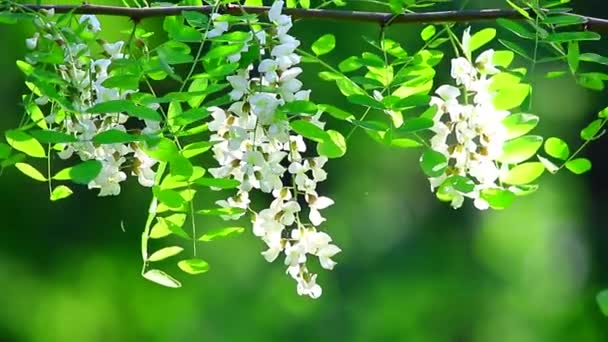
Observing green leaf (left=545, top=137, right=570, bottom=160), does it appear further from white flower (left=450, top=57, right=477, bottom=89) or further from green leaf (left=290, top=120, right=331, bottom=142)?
green leaf (left=290, top=120, right=331, bottom=142)

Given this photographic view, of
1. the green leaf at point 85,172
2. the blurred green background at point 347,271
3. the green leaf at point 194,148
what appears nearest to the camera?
the green leaf at point 85,172

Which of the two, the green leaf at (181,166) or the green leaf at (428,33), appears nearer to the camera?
the green leaf at (181,166)

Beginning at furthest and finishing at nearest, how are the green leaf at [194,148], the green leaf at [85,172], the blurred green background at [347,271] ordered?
1. the blurred green background at [347,271]
2. the green leaf at [194,148]
3. the green leaf at [85,172]

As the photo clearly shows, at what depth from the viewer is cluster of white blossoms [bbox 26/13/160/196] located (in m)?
0.90

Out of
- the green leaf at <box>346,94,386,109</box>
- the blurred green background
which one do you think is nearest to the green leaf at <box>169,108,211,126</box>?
the green leaf at <box>346,94,386,109</box>

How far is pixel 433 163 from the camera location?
91 cm

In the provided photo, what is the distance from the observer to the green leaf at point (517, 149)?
3.09 feet

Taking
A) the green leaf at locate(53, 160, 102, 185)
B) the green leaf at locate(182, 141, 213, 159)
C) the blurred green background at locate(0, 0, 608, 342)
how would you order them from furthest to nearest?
the blurred green background at locate(0, 0, 608, 342) → the green leaf at locate(182, 141, 213, 159) → the green leaf at locate(53, 160, 102, 185)

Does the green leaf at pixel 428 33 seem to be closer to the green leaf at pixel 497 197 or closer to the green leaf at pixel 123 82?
the green leaf at pixel 497 197

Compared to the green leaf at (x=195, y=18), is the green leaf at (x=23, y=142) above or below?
below

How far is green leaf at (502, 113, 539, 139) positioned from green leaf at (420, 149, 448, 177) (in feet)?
0.19

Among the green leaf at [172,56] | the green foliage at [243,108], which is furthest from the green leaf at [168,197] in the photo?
the green leaf at [172,56]

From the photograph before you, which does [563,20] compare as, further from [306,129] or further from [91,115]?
[91,115]

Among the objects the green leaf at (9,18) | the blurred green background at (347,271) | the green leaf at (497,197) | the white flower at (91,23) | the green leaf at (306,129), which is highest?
the green leaf at (9,18)
